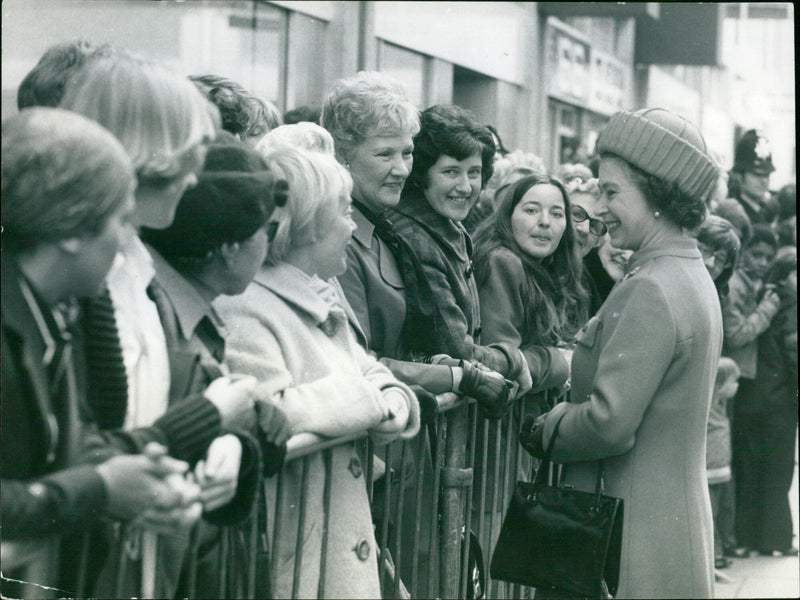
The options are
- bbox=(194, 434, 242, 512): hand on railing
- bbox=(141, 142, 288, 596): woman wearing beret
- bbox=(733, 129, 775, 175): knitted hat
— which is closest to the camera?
bbox=(194, 434, 242, 512): hand on railing

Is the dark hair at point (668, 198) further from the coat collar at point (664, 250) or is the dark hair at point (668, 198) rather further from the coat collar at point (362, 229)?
the coat collar at point (362, 229)

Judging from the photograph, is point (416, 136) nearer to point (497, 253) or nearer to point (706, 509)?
point (497, 253)

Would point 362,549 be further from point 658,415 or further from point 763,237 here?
point 763,237

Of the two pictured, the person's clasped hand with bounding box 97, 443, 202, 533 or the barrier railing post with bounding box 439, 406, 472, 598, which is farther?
the barrier railing post with bounding box 439, 406, 472, 598

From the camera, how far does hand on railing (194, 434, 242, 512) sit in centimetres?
213

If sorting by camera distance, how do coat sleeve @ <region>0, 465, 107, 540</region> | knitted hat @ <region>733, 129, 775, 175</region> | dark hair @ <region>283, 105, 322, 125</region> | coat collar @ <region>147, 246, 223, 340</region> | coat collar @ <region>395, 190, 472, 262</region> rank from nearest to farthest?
coat sleeve @ <region>0, 465, 107, 540</region> < coat collar @ <region>147, 246, 223, 340</region> < coat collar @ <region>395, 190, 472, 262</region> < dark hair @ <region>283, 105, 322, 125</region> < knitted hat @ <region>733, 129, 775, 175</region>

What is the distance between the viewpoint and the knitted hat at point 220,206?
7.86ft

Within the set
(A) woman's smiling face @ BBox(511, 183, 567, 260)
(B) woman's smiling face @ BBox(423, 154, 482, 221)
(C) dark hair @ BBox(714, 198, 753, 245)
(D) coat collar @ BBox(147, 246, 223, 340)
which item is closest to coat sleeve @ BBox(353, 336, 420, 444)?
(D) coat collar @ BBox(147, 246, 223, 340)

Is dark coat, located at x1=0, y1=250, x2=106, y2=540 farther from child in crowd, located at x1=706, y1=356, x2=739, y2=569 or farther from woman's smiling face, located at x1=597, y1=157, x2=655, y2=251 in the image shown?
child in crowd, located at x1=706, y1=356, x2=739, y2=569

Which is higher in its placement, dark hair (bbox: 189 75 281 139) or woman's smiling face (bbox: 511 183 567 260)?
dark hair (bbox: 189 75 281 139)

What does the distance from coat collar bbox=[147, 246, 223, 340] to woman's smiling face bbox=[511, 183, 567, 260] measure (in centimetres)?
246

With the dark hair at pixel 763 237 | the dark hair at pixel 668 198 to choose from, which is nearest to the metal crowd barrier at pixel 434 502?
the dark hair at pixel 668 198

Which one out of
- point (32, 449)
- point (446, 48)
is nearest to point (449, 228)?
point (32, 449)

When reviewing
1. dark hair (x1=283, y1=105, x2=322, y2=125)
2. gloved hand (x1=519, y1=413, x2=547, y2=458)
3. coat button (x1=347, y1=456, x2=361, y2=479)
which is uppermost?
→ dark hair (x1=283, y1=105, x2=322, y2=125)
